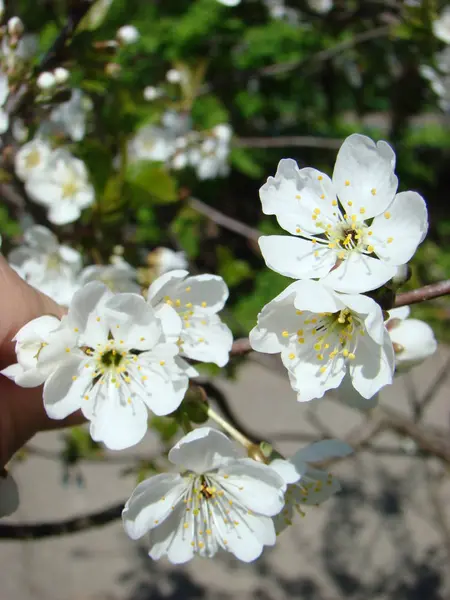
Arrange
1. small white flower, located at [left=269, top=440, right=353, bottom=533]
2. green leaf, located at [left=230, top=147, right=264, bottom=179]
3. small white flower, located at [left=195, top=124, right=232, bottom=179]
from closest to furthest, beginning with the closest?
small white flower, located at [left=269, top=440, right=353, bottom=533], small white flower, located at [left=195, top=124, right=232, bottom=179], green leaf, located at [left=230, top=147, right=264, bottom=179]

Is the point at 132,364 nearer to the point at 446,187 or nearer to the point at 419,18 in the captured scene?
the point at 419,18

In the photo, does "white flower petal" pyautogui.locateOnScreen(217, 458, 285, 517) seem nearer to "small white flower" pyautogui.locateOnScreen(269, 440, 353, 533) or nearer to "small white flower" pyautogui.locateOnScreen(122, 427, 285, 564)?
"small white flower" pyautogui.locateOnScreen(122, 427, 285, 564)

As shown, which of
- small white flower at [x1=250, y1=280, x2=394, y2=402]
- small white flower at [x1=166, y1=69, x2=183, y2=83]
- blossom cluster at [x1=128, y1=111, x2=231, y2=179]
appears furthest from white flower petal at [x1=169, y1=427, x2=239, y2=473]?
small white flower at [x1=166, y1=69, x2=183, y2=83]

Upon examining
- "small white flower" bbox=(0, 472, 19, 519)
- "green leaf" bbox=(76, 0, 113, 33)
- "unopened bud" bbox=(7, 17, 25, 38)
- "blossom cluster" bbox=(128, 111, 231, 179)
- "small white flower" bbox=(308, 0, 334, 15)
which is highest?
"unopened bud" bbox=(7, 17, 25, 38)

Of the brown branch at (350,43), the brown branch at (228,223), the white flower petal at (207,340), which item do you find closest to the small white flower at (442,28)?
the brown branch at (350,43)

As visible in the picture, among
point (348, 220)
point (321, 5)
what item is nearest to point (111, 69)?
point (348, 220)

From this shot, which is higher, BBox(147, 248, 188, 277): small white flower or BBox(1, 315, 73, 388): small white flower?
BBox(1, 315, 73, 388): small white flower

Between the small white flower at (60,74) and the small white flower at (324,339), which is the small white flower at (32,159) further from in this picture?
the small white flower at (324,339)
